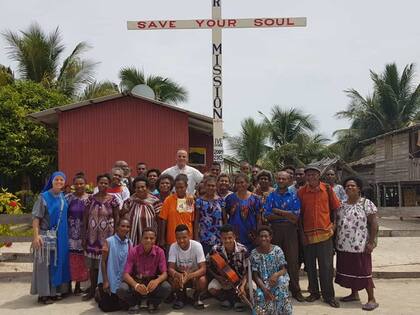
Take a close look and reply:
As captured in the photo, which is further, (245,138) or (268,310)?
(245,138)

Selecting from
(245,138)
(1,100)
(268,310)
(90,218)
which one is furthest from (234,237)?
(245,138)

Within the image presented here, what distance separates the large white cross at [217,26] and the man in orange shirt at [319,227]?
343cm

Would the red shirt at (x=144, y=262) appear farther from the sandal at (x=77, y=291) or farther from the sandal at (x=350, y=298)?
the sandal at (x=350, y=298)

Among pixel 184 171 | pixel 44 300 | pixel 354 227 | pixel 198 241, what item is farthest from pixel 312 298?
pixel 44 300

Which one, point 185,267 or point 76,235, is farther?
point 76,235

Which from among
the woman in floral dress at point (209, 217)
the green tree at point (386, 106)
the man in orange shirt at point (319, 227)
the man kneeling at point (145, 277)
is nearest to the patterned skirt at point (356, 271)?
the man in orange shirt at point (319, 227)

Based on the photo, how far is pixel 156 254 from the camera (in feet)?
18.3

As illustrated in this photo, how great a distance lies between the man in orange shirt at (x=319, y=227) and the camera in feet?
18.8

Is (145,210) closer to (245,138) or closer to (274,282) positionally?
(274,282)

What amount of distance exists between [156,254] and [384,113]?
91.4 ft

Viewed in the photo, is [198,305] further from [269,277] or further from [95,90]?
[95,90]

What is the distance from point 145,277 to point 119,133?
348 inches

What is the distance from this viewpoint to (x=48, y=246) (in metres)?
5.92

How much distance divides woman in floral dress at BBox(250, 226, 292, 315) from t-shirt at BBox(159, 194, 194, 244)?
918mm
